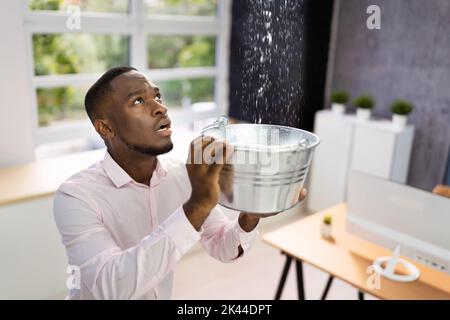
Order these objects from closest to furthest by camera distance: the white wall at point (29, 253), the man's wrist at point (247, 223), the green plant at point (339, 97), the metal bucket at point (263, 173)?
1. the metal bucket at point (263, 173)
2. the man's wrist at point (247, 223)
3. the white wall at point (29, 253)
4. the green plant at point (339, 97)

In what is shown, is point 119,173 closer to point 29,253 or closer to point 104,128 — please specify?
point 104,128

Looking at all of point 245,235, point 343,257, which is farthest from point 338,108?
point 245,235

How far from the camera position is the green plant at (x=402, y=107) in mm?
2387

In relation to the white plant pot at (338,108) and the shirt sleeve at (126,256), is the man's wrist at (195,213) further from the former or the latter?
the white plant pot at (338,108)

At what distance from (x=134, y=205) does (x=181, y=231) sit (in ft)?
0.74

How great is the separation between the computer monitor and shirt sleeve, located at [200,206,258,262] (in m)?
0.48

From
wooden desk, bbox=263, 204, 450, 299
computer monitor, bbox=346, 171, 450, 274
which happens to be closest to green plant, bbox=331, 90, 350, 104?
wooden desk, bbox=263, 204, 450, 299

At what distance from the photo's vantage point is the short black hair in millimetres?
455

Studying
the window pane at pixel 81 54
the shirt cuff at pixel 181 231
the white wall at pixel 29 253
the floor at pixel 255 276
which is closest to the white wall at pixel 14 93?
the white wall at pixel 29 253

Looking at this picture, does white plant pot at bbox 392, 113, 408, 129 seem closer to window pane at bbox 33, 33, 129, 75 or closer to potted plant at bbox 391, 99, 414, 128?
potted plant at bbox 391, 99, 414, 128

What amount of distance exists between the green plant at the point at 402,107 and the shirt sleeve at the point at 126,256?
2177 mm

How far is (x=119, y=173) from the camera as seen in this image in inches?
23.3
